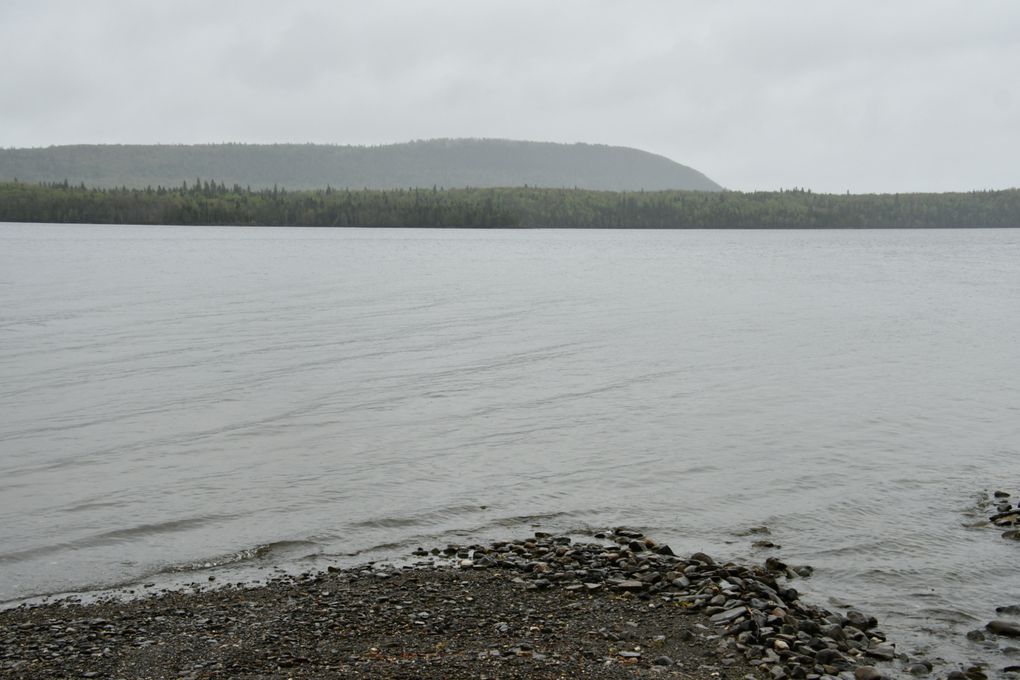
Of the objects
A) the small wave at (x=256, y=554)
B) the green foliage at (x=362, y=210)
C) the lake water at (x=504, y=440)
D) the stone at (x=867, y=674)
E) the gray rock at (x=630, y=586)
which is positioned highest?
the green foliage at (x=362, y=210)

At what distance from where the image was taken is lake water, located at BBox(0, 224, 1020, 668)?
36.7ft

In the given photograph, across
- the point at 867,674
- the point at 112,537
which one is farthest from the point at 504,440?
the point at 867,674

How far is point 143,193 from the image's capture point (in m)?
190

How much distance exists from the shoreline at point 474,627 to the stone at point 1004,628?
1.14m

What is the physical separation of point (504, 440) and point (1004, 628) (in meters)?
9.25

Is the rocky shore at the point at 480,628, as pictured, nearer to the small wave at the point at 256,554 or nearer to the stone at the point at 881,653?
the stone at the point at 881,653

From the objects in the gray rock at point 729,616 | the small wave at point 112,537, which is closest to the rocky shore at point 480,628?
the gray rock at point 729,616

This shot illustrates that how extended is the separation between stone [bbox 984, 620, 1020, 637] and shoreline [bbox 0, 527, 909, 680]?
3.75 ft

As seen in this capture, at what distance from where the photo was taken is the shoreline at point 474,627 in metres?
7.61

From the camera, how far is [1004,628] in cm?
886

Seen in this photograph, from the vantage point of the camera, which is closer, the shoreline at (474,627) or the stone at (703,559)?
the shoreline at (474,627)

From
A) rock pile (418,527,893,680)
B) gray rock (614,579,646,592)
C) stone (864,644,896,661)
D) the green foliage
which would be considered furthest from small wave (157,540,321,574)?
the green foliage

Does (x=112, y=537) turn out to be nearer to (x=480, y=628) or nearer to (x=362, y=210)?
(x=480, y=628)

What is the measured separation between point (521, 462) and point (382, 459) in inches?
87.6
